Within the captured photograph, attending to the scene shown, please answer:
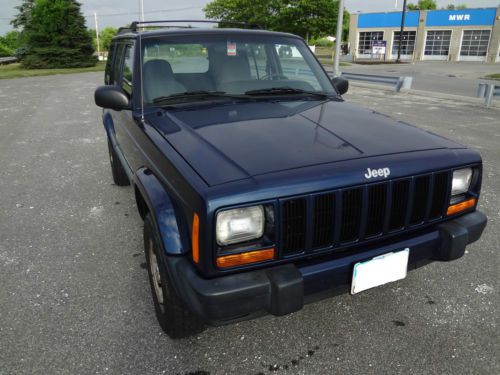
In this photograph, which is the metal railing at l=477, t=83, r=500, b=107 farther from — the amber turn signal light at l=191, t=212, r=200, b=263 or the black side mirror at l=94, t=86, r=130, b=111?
the amber turn signal light at l=191, t=212, r=200, b=263

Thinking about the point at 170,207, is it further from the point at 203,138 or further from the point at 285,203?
the point at 285,203

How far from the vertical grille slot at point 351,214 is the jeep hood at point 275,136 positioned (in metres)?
0.19

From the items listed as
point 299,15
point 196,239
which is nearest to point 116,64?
point 196,239

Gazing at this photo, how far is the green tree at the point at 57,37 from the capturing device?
2817 centimetres

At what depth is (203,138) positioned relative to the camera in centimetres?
221

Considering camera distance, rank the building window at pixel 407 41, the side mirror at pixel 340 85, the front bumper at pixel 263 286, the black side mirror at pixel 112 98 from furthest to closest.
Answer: the building window at pixel 407 41 → the side mirror at pixel 340 85 → the black side mirror at pixel 112 98 → the front bumper at pixel 263 286

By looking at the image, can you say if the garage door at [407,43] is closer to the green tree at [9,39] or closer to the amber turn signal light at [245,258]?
the amber turn signal light at [245,258]

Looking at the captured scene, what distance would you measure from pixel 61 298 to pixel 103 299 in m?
0.29

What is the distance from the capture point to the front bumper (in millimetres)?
1732

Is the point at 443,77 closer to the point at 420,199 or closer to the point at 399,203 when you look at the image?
the point at 420,199

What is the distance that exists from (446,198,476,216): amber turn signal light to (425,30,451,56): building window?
149 feet

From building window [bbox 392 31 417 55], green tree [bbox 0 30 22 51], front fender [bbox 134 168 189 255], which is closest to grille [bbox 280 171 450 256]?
front fender [bbox 134 168 189 255]

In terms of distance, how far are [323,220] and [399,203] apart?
469 mm

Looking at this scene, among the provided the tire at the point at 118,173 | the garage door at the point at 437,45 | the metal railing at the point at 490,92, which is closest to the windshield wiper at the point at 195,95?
the tire at the point at 118,173
